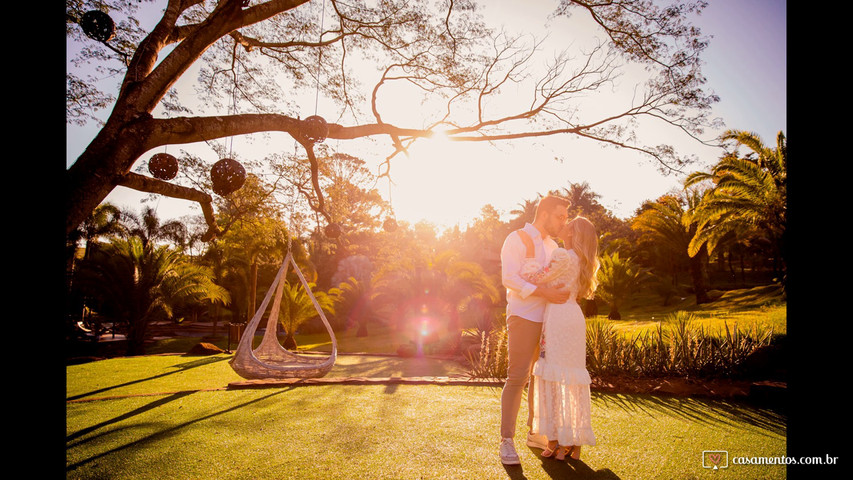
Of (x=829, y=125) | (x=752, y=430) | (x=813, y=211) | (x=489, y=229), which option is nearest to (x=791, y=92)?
(x=829, y=125)

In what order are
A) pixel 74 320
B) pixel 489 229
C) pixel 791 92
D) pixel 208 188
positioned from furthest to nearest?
1. pixel 489 229
2. pixel 74 320
3. pixel 208 188
4. pixel 791 92

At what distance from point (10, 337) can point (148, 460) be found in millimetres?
2813

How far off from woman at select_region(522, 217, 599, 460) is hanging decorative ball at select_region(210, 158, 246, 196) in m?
3.05

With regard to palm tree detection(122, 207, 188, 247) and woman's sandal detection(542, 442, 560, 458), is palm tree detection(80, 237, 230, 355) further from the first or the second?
palm tree detection(122, 207, 188, 247)

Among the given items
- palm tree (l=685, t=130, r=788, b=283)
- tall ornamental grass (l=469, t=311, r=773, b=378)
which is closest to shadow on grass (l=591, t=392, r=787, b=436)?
tall ornamental grass (l=469, t=311, r=773, b=378)

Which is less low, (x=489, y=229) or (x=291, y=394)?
(x=489, y=229)

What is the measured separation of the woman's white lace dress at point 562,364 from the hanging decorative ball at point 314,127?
107 inches

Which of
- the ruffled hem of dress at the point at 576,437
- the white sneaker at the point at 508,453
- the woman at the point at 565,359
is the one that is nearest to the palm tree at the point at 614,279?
the woman at the point at 565,359

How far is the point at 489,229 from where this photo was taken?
155ft

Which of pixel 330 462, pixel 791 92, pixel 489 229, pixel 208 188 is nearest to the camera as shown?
pixel 791 92

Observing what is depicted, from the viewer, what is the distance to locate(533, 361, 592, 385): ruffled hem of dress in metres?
2.97

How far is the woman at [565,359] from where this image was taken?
2.94 meters

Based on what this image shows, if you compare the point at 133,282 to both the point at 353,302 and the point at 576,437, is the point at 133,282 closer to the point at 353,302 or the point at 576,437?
the point at 353,302

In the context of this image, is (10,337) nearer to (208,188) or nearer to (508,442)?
(508,442)
